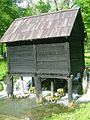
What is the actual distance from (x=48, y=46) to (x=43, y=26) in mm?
1780

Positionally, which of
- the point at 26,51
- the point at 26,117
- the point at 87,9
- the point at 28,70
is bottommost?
the point at 26,117

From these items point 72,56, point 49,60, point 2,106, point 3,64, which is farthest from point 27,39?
point 3,64

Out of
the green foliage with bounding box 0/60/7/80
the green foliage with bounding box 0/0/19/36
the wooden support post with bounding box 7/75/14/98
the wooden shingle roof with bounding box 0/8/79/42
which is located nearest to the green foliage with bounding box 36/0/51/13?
the green foliage with bounding box 0/0/19/36

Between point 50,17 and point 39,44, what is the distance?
7.96ft

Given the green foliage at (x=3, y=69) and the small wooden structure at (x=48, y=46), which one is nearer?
the small wooden structure at (x=48, y=46)

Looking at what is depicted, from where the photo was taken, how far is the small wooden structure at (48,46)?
19750 mm

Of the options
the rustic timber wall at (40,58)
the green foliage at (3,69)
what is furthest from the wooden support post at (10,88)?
the green foliage at (3,69)

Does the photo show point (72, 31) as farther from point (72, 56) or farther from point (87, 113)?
point (87, 113)

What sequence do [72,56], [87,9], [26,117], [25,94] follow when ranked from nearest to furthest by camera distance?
[26,117], [72,56], [25,94], [87,9]

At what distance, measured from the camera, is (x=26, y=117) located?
17719 mm

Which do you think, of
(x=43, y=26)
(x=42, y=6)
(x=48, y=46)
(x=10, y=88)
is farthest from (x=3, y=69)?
(x=42, y=6)

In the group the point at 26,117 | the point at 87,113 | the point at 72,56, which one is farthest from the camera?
the point at 72,56

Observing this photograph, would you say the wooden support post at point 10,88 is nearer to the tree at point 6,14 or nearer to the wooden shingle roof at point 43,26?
the wooden shingle roof at point 43,26

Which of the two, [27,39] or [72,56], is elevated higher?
[27,39]
